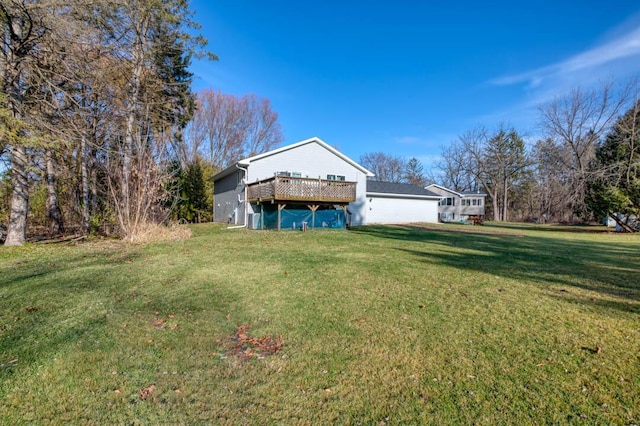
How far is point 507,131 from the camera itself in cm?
4234

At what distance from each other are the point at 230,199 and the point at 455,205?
26.7m

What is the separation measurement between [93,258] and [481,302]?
9.19m

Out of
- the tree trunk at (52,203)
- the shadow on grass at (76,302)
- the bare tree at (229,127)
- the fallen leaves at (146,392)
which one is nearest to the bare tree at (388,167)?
the bare tree at (229,127)

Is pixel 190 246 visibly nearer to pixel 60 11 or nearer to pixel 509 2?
pixel 60 11

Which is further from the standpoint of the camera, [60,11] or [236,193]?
[236,193]

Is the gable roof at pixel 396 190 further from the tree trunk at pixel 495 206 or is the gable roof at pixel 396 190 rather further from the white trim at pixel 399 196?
the tree trunk at pixel 495 206

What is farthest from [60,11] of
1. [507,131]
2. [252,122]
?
[507,131]

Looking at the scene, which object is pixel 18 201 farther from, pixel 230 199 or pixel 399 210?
pixel 399 210

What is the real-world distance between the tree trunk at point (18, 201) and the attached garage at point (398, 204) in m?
19.4

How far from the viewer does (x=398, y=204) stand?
25.9m

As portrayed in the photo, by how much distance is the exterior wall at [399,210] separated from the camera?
24.5 meters

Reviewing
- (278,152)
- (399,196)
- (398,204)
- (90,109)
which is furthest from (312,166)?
(90,109)

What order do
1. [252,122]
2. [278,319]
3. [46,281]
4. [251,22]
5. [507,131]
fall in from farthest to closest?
[507,131], [252,122], [251,22], [46,281], [278,319]

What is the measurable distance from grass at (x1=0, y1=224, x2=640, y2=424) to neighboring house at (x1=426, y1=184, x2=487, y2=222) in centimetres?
3034
